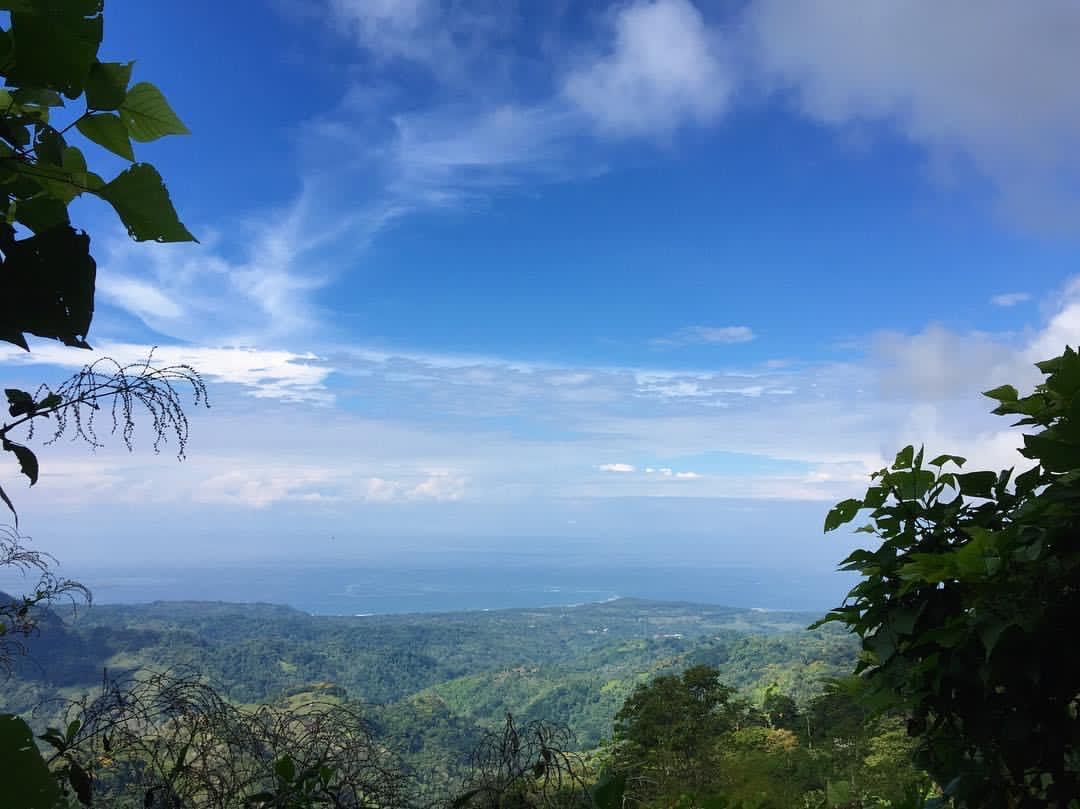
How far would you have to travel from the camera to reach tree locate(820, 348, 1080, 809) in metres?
1.31

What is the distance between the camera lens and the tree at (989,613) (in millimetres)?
1309

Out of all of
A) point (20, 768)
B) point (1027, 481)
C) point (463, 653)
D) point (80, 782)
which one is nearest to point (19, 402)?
point (20, 768)

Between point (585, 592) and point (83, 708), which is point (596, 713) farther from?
point (585, 592)

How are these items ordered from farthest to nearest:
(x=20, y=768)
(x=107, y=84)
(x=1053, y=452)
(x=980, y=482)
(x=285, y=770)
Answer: (x=980, y=482) < (x=285, y=770) < (x=1053, y=452) < (x=107, y=84) < (x=20, y=768)

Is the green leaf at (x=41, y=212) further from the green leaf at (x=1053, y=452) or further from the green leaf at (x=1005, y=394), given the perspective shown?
the green leaf at (x=1005, y=394)

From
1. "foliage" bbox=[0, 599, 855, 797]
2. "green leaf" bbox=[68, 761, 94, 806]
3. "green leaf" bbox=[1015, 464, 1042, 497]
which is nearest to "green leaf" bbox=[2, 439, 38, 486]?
"green leaf" bbox=[68, 761, 94, 806]

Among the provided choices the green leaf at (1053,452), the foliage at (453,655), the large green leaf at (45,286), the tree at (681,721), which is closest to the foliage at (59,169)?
the large green leaf at (45,286)

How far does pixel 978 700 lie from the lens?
5.14ft

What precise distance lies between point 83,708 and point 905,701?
2.23 m

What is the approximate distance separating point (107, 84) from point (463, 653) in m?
77.8

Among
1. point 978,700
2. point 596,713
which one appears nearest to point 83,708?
point 978,700

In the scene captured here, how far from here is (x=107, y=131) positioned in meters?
0.57

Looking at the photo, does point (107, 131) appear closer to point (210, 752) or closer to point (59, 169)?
point (59, 169)

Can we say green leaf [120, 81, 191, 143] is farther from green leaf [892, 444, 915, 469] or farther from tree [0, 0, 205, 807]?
green leaf [892, 444, 915, 469]
